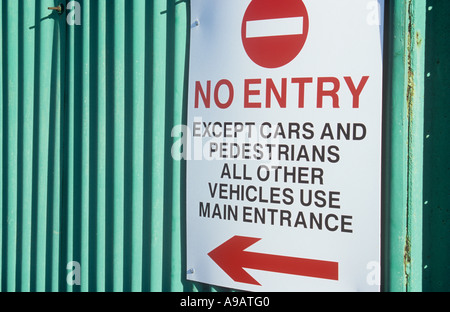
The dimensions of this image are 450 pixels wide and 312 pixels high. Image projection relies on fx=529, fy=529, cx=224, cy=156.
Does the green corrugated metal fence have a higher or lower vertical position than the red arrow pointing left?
higher

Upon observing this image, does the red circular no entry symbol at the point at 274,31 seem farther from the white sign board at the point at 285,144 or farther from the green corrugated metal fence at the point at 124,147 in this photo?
the green corrugated metal fence at the point at 124,147

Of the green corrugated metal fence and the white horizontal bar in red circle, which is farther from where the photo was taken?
the white horizontal bar in red circle

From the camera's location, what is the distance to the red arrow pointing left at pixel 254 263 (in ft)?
7.18

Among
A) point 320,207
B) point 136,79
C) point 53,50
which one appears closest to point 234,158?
point 320,207

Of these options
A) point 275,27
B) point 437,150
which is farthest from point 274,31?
point 437,150

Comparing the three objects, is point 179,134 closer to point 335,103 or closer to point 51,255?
point 335,103

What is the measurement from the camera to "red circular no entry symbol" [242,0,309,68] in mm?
2215

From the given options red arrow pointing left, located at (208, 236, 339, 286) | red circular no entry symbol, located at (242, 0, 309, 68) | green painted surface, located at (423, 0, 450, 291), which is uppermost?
red circular no entry symbol, located at (242, 0, 309, 68)

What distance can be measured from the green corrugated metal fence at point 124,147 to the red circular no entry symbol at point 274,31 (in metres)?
0.33

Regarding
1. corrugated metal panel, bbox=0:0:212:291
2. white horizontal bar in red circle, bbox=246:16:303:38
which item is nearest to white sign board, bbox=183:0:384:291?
white horizontal bar in red circle, bbox=246:16:303:38

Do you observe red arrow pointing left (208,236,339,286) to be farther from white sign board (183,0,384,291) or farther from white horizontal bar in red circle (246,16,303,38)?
white horizontal bar in red circle (246,16,303,38)

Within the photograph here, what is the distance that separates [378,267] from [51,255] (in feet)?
5.48

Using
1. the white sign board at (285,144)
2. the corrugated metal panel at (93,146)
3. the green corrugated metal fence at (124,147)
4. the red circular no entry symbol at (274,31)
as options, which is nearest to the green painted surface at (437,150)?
the green corrugated metal fence at (124,147)

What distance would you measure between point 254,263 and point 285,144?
0.54 metres
